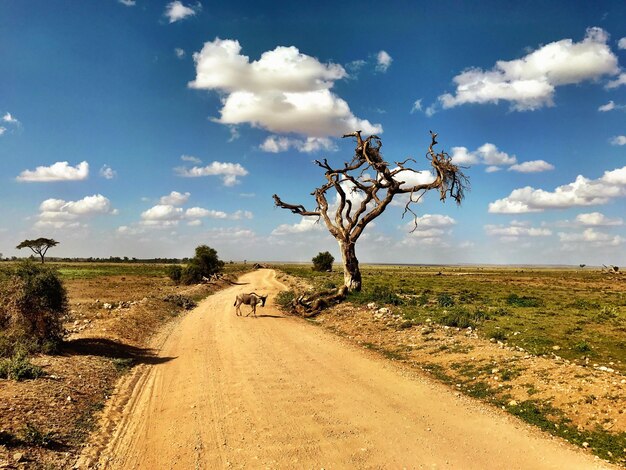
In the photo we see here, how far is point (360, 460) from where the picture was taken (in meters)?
7.56

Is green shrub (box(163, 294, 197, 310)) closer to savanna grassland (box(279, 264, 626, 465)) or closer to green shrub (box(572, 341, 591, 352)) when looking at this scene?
savanna grassland (box(279, 264, 626, 465))

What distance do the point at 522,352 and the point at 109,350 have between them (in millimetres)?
14891

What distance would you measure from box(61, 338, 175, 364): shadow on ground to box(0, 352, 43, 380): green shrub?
2.95 metres

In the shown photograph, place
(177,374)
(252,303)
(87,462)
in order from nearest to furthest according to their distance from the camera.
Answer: (87,462)
(177,374)
(252,303)

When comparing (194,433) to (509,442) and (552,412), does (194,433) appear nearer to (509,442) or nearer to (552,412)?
(509,442)

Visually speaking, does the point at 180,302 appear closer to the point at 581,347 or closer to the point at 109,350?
the point at 109,350

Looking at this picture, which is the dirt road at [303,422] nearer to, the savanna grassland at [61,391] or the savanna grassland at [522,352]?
the savanna grassland at [61,391]

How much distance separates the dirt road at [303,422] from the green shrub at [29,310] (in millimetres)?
3361

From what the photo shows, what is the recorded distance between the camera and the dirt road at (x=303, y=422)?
7622 millimetres

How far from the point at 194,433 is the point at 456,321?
1390cm

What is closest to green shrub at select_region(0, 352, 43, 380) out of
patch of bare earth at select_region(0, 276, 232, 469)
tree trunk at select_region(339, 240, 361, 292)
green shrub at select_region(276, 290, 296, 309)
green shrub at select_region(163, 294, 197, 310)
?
patch of bare earth at select_region(0, 276, 232, 469)

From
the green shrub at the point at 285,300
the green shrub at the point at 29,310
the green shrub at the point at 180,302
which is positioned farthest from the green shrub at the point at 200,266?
the green shrub at the point at 29,310

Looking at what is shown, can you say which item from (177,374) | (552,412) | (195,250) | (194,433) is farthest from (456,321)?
(195,250)

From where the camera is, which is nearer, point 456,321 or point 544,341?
point 544,341
